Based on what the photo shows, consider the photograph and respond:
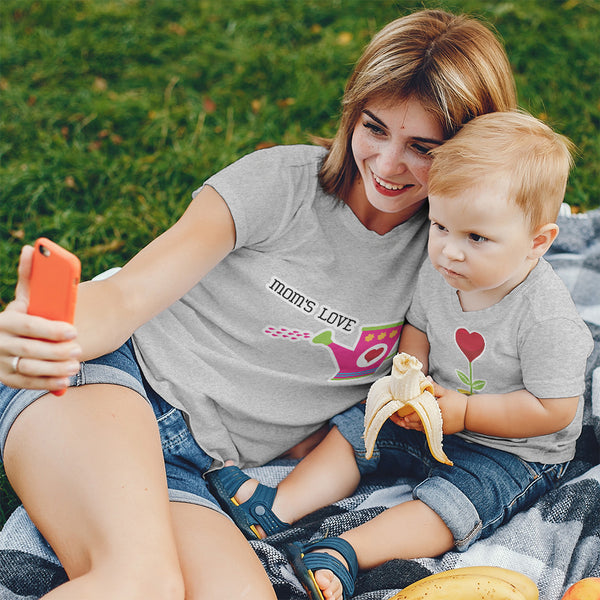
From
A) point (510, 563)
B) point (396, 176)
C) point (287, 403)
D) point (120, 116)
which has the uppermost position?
point (396, 176)

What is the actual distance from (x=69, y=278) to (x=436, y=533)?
4.18 feet

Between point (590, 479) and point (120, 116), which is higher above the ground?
point (120, 116)

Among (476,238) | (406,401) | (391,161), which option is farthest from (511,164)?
(406,401)

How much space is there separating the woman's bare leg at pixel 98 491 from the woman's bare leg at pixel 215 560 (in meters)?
0.10

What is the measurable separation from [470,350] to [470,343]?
0.02 m

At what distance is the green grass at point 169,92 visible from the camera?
345 cm

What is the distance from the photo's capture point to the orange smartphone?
135cm

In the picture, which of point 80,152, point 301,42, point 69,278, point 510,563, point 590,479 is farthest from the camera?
point 301,42

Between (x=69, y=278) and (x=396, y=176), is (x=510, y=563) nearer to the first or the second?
(x=396, y=176)

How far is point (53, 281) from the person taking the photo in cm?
139

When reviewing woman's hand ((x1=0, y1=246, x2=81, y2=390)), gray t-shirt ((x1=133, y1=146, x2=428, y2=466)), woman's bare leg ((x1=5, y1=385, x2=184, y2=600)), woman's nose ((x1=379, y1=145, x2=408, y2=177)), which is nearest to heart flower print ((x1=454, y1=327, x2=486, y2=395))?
gray t-shirt ((x1=133, y1=146, x2=428, y2=466))

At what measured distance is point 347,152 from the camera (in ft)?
7.11

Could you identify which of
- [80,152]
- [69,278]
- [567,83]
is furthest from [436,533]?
[567,83]

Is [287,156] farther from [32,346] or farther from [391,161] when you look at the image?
[32,346]
